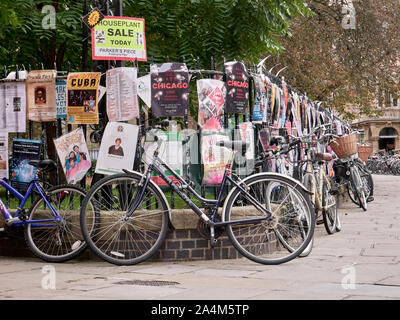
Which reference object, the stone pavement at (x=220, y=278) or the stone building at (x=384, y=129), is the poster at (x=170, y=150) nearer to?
the stone pavement at (x=220, y=278)

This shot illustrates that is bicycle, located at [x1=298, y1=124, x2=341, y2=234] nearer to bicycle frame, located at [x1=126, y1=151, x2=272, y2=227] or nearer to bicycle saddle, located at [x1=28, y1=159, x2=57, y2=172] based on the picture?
bicycle frame, located at [x1=126, y1=151, x2=272, y2=227]

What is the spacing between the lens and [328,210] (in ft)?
31.3

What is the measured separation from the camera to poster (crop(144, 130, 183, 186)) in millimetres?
7320

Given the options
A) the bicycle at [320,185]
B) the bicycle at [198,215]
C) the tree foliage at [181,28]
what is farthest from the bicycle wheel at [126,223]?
the tree foliage at [181,28]

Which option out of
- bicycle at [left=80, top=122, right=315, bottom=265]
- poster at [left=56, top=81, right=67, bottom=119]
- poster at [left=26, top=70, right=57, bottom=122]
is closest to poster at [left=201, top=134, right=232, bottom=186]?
bicycle at [left=80, top=122, right=315, bottom=265]

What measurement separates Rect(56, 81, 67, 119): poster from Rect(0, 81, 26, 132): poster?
40 centimetres

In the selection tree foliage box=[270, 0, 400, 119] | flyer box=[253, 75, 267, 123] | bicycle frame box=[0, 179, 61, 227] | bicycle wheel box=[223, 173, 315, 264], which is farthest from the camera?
tree foliage box=[270, 0, 400, 119]

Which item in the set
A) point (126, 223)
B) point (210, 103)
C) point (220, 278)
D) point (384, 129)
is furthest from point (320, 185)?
point (384, 129)

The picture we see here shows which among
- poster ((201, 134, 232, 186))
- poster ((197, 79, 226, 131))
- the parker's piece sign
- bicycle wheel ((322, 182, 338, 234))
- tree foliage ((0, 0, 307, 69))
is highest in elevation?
tree foliage ((0, 0, 307, 69))

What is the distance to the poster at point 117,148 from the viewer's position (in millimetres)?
7328

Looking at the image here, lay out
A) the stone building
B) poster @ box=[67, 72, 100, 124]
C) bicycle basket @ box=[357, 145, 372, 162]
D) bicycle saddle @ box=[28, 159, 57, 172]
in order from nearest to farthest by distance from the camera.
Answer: bicycle saddle @ box=[28, 159, 57, 172] → poster @ box=[67, 72, 100, 124] → bicycle basket @ box=[357, 145, 372, 162] → the stone building

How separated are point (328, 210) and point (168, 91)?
3.35 metres
